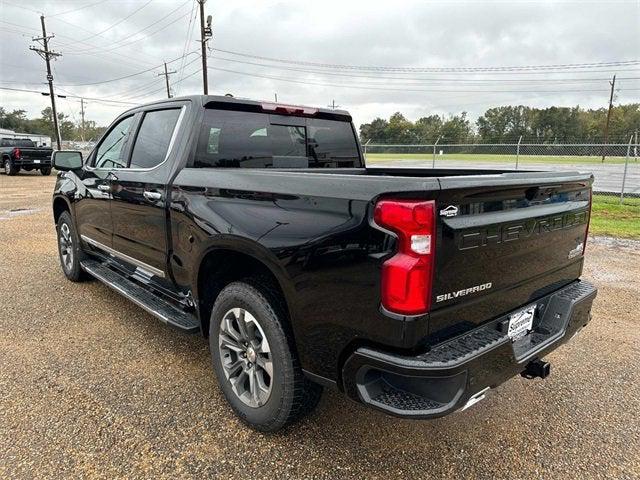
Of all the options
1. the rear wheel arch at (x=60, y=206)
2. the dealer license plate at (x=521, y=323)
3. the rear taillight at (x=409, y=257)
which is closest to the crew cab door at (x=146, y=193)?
the rear wheel arch at (x=60, y=206)

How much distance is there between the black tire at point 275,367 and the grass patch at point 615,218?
763cm

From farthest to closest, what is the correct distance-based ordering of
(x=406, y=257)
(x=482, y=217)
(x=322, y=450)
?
1. (x=322, y=450)
2. (x=482, y=217)
3. (x=406, y=257)

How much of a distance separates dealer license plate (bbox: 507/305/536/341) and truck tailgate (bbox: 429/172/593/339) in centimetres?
5

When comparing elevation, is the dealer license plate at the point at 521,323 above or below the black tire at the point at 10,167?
above

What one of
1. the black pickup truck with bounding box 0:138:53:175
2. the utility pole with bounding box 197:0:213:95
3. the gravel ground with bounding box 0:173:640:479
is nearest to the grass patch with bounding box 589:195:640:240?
the gravel ground with bounding box 0:173:640:479

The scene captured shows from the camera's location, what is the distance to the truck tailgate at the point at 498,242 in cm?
187

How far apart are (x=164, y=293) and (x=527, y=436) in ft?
8.42

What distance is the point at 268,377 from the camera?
2516mm

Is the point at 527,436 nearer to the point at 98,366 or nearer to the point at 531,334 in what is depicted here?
the point at 531,334

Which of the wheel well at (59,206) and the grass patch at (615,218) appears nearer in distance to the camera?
the wheel well at (59,206)

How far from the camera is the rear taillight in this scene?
5.83ft

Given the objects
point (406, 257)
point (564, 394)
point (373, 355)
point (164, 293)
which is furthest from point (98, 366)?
point (564, 394)

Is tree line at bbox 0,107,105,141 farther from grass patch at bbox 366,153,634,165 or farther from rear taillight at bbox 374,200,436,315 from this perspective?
rear taillight at bbox 374,200,436,315

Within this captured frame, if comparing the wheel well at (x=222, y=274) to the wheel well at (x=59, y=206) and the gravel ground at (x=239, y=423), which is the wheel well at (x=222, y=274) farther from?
the wheel well at (x=59, y=206)
